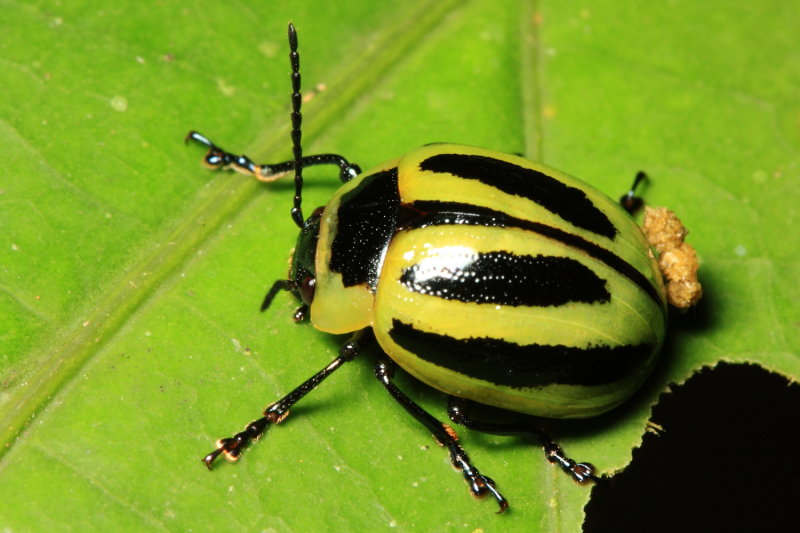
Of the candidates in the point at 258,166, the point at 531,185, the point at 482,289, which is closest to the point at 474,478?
the point at 482,289

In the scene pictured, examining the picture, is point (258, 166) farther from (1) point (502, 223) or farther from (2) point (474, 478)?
(2) point (474, 478)

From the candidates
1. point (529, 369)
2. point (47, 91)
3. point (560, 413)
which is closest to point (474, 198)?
point (529, 369)

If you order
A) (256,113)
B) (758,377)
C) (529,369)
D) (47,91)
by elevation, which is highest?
(47,91)

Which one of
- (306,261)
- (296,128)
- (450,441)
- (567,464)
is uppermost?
(296,128)

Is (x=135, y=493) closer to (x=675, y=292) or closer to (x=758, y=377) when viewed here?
(x=675, y=292)

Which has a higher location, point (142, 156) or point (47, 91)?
point (47, 91)

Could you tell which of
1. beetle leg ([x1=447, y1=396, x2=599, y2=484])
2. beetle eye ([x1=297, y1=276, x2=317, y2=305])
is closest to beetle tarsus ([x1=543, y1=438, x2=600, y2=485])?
beetle leg ([x1=447, y1=396, x2=599, y2=484])
